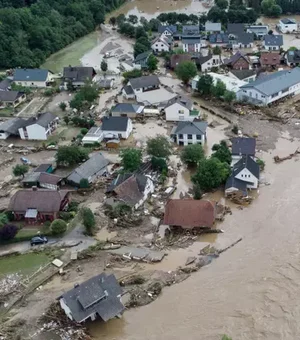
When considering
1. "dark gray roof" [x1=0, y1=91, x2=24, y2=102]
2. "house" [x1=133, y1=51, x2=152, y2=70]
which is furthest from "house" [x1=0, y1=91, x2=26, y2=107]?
"house" [x1=133, y1=51, x2=152, y2=70]

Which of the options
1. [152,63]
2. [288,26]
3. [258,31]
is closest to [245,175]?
[152,63]

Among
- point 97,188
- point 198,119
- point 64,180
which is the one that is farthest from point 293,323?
point 198,119

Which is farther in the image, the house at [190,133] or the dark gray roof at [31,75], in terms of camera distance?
the dark gray roof at [31,75]

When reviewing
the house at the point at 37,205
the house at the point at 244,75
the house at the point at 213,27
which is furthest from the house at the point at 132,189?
the house at the point at 213,27

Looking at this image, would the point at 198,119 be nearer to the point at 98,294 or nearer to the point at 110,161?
the point at 110,161

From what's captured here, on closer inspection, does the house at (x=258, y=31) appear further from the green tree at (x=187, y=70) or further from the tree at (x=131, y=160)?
the tree at (x=131, y=160)

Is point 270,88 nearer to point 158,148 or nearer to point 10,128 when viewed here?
point 158,148
